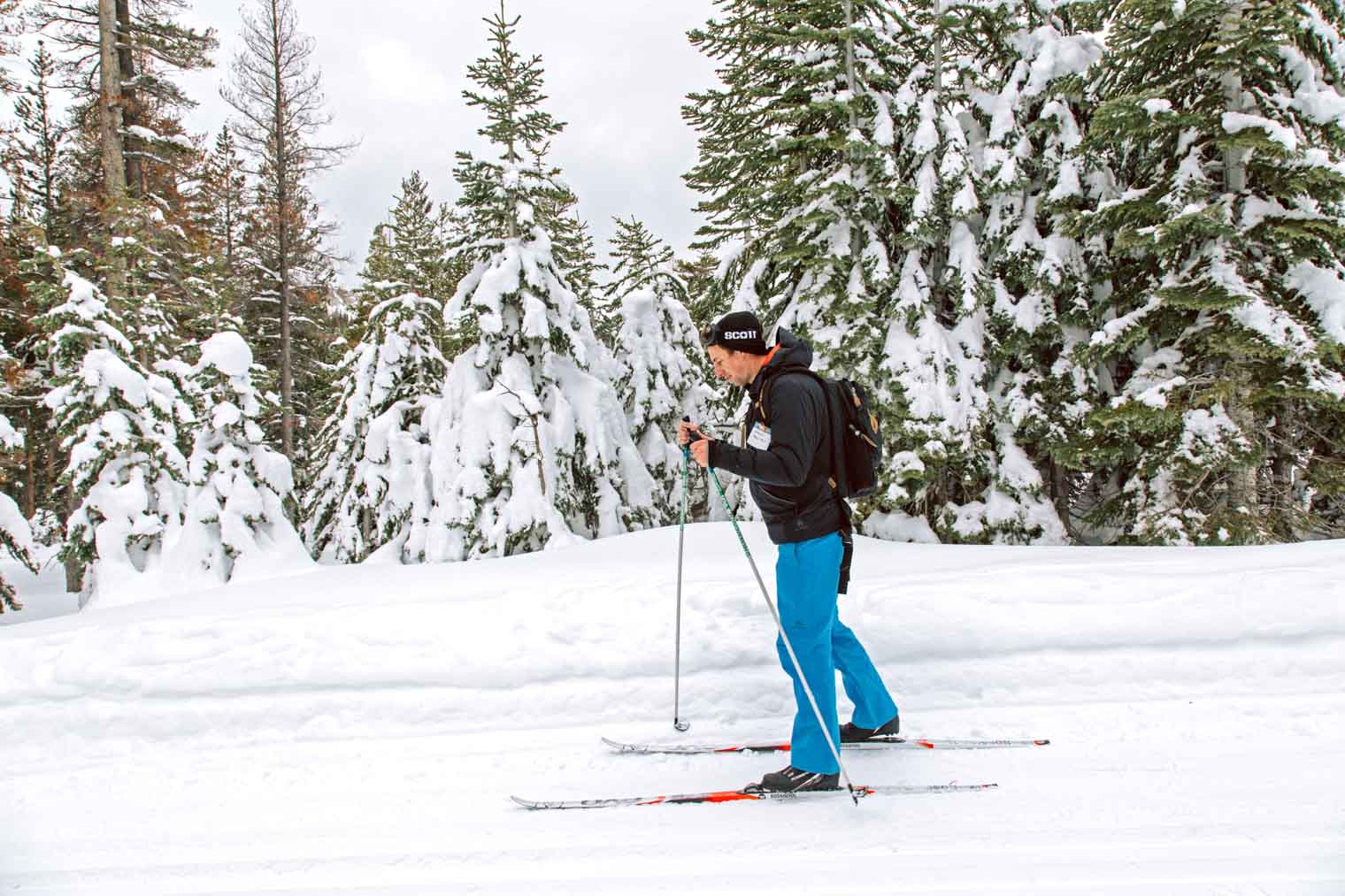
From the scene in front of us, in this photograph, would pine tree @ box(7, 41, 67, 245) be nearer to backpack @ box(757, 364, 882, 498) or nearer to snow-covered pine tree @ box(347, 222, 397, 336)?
snow-covered pine tree @ box(347, 222, 397, 336)

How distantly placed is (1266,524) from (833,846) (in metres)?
6.61

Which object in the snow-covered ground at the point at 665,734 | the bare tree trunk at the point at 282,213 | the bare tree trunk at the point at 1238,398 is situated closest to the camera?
the snow-covered ground at the point at 665,734

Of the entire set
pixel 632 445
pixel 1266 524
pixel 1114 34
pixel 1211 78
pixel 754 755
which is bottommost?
pixel 754 755

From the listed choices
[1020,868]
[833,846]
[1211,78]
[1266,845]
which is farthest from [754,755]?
[1211,78]

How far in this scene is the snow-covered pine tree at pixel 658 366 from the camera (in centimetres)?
1460

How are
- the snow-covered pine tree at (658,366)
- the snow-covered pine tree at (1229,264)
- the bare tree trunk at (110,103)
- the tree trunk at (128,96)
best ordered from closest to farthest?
the snow-covered pine tree at (1229,264) → the bare tree trunk at (110,103) → the tree trunk at (128,96) → the snow-covered pine tree at (658,366)

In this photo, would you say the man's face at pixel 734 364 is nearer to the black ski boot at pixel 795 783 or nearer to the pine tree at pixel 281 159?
the black ski boot at pixel 795 783

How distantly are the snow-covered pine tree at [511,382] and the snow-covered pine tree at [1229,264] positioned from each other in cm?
767

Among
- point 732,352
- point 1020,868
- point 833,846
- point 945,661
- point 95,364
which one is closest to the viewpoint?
point 1020,868

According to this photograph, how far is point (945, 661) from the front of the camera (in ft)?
15.1

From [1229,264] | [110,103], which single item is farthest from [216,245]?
[1229,264]

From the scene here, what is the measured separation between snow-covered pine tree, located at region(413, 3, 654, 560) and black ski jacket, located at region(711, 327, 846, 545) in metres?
7.70

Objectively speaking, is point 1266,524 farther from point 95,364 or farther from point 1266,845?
point 95,364

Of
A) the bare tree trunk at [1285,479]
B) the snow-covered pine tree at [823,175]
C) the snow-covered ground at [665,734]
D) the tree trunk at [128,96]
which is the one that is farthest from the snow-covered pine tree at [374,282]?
the bare tree trunk at [1285,479]
